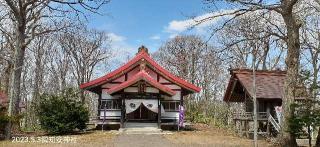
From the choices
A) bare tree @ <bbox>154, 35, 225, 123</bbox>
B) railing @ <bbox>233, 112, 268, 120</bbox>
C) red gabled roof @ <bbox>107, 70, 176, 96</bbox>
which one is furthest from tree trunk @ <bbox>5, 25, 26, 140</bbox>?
bare tree @ <bbox>154, 35, 225, 123</bbox>

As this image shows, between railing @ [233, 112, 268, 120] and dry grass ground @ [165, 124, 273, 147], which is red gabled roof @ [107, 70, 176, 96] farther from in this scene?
railing @ [233, 112, 268, 120]

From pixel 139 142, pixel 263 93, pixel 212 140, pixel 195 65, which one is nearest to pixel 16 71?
pixel 139 142

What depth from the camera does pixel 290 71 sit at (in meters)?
16.5

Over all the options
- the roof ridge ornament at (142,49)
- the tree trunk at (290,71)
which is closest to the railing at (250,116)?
the roof ridge ornament at (142,49)

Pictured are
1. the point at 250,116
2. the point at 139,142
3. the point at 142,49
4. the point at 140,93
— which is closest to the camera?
the point at 139,142

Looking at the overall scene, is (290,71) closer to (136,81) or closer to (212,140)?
(212,140)

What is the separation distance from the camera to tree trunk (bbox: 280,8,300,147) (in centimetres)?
1620

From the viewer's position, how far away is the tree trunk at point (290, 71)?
53.2ft

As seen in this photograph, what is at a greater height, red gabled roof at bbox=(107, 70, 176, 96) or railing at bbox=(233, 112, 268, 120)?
red gabled roof at bbox=(107, 70, 176, 96)

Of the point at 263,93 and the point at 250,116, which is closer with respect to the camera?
the point at 263,93

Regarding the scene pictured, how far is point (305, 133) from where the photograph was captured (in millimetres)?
17016

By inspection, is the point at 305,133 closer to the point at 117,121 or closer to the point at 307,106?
the point at 307,106

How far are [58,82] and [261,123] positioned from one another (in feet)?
96.1

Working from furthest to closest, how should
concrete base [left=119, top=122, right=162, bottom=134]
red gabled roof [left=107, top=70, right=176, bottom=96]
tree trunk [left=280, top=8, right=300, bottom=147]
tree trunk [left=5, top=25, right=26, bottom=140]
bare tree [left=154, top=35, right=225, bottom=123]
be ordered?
1. bare tree [left=154, top=35, right=225, bottom=123]
2. red gabled roof [left=107, top=70, right=176, bottom=96]
3. concrete base [left=119, top=122, right=162, bottom=134]
4. tree trunk [left=5, top=25, right=26, bottom=140]
5. tree trunk [left=280, top=8, right=300, bottom=147]
